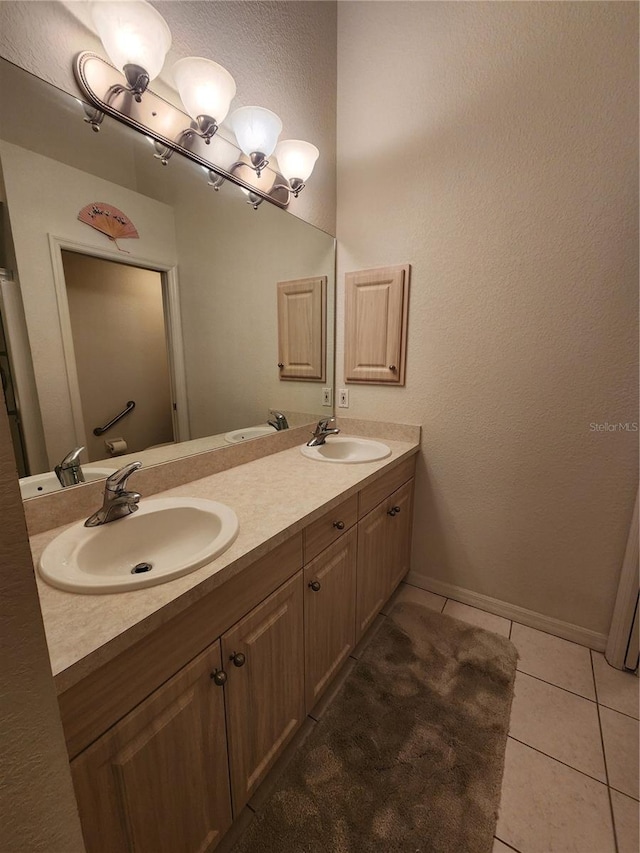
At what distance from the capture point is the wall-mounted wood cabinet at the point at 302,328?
168 centimetres

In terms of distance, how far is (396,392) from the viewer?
1.81 m

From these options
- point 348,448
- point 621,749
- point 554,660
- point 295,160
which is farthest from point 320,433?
point 621,749

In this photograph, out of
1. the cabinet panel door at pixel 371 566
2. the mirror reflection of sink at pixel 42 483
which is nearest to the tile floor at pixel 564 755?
the cabinet panel door at pixel 371 566

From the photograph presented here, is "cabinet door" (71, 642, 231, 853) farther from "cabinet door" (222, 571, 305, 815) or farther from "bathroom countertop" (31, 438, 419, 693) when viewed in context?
"bathroom countertop" (31, 438, 419, 693)

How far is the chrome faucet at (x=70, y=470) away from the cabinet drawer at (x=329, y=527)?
26.1 inches

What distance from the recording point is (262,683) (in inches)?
35.2

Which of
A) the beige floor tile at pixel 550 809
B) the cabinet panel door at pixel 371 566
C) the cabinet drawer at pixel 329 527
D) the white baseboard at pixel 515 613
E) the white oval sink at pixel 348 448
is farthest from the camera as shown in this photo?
the white oval sink at pixel 348 448

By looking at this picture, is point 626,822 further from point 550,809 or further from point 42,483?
point 42,483

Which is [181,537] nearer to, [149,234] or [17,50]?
[149,234]

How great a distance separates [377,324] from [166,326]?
103 cm

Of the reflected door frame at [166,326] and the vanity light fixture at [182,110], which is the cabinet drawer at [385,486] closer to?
the reflected door frame at [166,326]

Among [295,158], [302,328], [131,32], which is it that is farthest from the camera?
[302,328]

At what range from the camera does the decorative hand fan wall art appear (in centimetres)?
95

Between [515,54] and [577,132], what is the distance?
41cm
